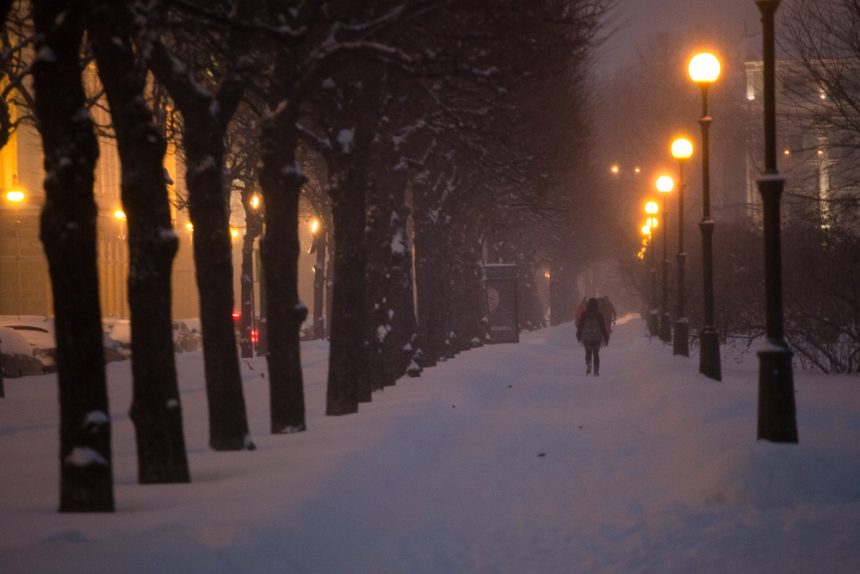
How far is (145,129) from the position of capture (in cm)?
1102

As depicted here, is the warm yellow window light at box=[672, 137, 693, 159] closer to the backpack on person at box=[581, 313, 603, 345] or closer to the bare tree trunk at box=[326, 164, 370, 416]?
the backpack on person at box=[581, 313, 603, 345]

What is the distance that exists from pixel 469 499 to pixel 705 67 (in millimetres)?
10962

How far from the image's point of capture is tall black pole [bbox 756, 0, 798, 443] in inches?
537

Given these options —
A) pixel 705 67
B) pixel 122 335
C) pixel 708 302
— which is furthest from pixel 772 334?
pixel 122 335

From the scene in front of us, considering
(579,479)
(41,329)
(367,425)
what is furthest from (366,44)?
(41,329)

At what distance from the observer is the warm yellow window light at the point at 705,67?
2089cm

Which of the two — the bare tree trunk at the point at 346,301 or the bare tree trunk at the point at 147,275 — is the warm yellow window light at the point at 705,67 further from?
the bare tree trunk at the point at 147,275

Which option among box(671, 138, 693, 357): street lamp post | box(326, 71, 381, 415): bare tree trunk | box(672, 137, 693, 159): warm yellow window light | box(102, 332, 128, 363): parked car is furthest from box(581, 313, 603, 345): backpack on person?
box(102, 332, 128, 363): parked car

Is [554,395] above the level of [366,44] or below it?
below

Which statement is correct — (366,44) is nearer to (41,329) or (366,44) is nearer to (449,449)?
(449,449)

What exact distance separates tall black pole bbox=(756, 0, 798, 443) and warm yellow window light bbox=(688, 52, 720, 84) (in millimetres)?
6922

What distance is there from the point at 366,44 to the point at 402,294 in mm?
14037

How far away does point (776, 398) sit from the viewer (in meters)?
13.7

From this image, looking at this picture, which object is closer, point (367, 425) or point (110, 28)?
point (110, 28)
